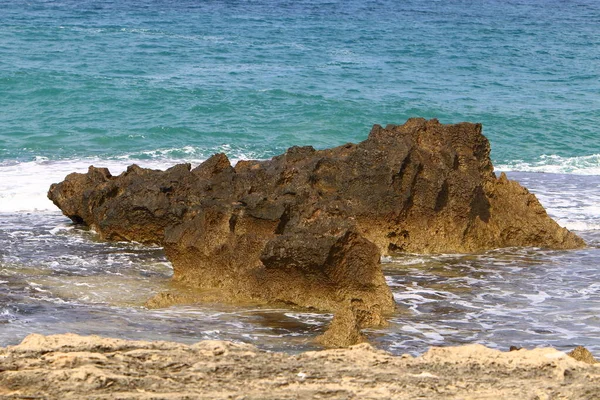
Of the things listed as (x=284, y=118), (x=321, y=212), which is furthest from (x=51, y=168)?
(x=321, y=212)

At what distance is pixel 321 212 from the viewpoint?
926cm

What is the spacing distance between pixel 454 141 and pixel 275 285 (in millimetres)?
3684

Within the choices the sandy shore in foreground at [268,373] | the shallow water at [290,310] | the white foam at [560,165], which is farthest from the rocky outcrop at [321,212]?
the white foam at [560,165]

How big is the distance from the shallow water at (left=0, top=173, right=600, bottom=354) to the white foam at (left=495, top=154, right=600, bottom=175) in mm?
6358

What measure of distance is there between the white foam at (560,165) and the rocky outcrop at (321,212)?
21.9 feet

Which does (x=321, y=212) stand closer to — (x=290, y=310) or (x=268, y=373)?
(x=290, y=310)

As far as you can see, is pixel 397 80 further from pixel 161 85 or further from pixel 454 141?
pixel 454 141

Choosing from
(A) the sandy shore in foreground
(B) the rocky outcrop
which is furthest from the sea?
(A) the sandy shore in foreground

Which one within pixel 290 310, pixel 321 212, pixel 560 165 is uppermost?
pixel 560 165

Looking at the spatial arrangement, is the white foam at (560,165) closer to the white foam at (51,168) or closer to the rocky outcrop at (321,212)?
the white foam at (51,168)

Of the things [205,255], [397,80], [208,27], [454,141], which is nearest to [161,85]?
[397,80]

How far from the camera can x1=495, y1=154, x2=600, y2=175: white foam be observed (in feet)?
58.8

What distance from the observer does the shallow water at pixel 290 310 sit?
7672mm

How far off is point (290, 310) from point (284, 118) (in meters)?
13.5
